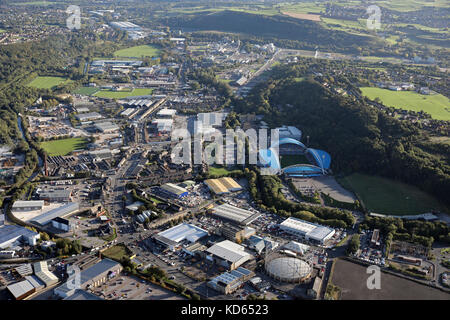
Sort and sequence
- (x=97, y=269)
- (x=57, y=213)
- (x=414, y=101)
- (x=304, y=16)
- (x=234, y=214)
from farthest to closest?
(x=304, y=16)
(x=414, y=101)
(x=234, y=214)
(x=57, y=213)
(x=97, y=269)

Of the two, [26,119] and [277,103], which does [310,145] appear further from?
[26,119]

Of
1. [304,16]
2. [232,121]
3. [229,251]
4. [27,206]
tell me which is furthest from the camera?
[304,16]

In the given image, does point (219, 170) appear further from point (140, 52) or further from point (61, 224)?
point (140, 52)

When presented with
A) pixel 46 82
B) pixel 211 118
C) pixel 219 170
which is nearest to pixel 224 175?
pixel 219 170

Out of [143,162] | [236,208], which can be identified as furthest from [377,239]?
[143,162]

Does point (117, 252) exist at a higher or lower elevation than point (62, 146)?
lower

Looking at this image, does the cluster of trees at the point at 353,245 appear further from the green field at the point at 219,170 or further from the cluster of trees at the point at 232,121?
the cluster of trees at the point at 232,121

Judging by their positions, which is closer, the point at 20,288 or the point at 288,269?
the point at 20,288
